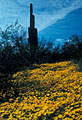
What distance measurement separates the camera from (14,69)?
9.09 m

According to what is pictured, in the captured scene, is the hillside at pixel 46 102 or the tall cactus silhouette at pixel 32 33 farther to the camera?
the tall cactus silhouette at pixel 32 33

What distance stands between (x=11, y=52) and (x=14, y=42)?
45.8 inches

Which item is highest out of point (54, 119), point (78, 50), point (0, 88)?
point (78, 50)

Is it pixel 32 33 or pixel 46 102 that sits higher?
pixel 32 33

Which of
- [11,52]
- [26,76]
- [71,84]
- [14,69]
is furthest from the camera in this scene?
[11,52]

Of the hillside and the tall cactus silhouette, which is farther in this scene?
the tall cactus silhouette

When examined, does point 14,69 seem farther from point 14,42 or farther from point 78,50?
point 78,50

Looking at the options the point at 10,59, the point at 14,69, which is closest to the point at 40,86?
the point at 14,69

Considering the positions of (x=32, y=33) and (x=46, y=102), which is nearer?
(x=46, y=102)

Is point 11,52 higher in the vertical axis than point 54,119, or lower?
higher

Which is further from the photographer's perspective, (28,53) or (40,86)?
(28,53)

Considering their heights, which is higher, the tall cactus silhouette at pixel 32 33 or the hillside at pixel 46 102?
the tall cactus silhouette at pixel 32 33

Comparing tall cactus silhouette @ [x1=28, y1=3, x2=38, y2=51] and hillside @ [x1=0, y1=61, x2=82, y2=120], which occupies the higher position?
tall cactus silhouette @ [x1=28, y1=3, x2=38, y2=51]

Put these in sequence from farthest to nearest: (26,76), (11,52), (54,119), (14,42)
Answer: (14,42) < (11,52) < (26,76) < (54,119)
